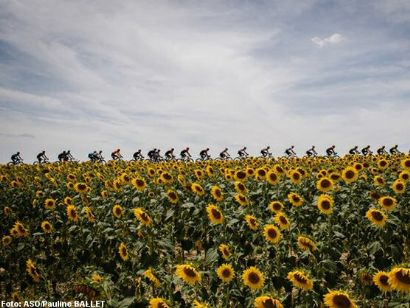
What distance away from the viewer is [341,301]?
4383 mm

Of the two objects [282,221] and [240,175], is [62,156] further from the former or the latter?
[282,221]

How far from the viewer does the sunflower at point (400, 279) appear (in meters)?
4.54

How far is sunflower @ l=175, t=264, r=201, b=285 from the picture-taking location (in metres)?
4.85

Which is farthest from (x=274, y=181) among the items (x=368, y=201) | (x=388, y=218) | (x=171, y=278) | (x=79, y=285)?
(x=79, y=285)

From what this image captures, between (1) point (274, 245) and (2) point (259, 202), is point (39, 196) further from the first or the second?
(1) point (274, 245)

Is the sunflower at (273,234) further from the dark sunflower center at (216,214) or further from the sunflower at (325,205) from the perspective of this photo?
the sunflower at (325,205)

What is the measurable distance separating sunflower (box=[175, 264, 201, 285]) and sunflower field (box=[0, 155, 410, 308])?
0.01 metres

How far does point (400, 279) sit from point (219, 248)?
8.19 ft

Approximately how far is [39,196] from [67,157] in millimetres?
16540

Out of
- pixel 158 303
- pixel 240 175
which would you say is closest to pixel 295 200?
pixel 240 175

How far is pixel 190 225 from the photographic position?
898cm

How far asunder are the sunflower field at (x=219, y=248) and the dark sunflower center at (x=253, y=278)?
0.01 meters

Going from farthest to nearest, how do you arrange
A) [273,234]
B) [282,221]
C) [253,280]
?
[282,221]
[273,234]
[253,280]

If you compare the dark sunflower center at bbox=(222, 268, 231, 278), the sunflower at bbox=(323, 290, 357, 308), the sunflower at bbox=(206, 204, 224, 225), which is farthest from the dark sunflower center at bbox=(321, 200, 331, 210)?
the sunflower at bbox=(323, 290, 357, 308)
